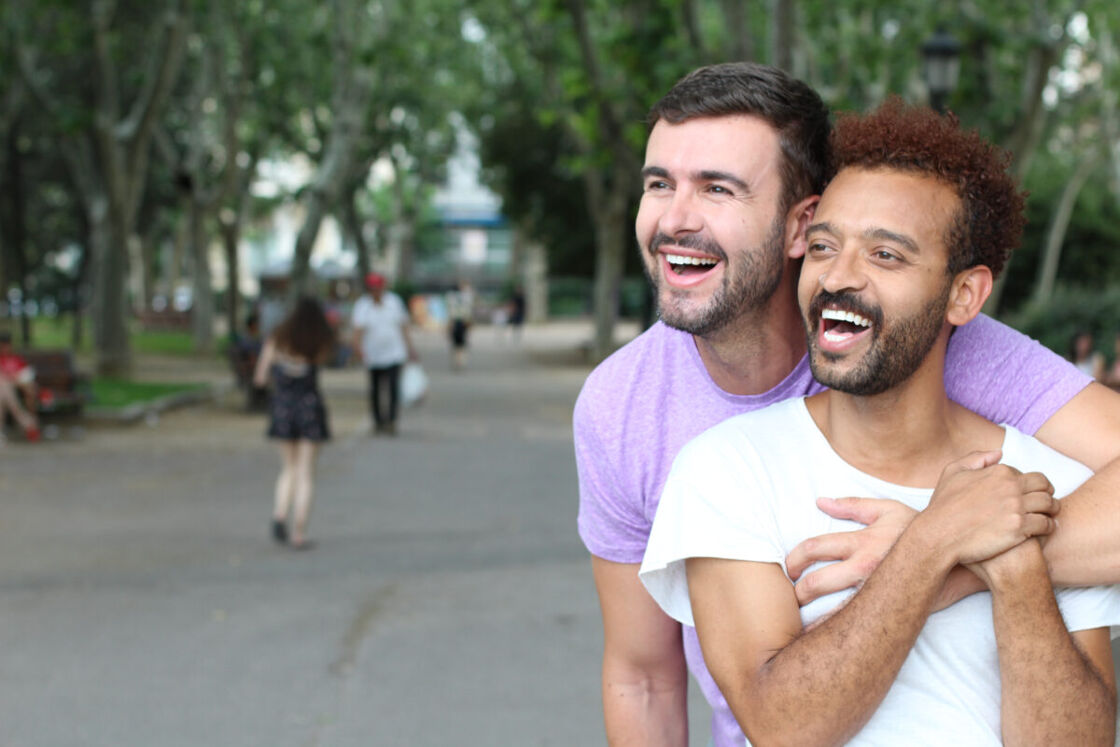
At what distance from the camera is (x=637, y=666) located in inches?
111

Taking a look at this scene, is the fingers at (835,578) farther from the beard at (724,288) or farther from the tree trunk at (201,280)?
the tree trunk at (201,280)

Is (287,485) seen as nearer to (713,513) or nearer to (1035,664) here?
(713,513)

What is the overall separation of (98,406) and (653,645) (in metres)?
16.3

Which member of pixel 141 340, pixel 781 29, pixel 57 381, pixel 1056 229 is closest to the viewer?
pixel 781 29

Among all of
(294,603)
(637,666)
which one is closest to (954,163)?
(637,666)

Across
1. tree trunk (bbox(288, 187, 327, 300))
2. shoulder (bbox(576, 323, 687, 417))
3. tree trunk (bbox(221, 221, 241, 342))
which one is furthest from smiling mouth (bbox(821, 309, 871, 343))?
tree trunk (bbox(221, 221, 241, 342))

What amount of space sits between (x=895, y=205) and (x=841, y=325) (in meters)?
0.20

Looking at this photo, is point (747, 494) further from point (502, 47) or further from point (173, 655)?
point (502, 47)

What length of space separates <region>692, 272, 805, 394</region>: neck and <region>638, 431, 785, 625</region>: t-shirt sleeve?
0.36 m

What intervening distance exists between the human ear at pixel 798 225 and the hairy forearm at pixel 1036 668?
72cm

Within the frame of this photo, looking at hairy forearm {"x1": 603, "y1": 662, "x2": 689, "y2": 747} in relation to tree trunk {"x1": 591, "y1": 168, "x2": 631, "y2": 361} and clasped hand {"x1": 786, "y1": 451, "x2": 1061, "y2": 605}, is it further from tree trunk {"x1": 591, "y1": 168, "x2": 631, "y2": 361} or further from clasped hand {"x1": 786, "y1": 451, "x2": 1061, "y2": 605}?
tree trunk {"x1": 591, "y1": 168, "x2": 631, "y2": 361}

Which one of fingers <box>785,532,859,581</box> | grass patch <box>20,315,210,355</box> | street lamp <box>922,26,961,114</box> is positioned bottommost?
grass patch <box>20,315,210,355</box>

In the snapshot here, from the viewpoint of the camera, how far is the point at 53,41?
78.9 ft

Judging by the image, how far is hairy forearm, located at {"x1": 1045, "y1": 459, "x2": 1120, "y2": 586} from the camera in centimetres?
212
